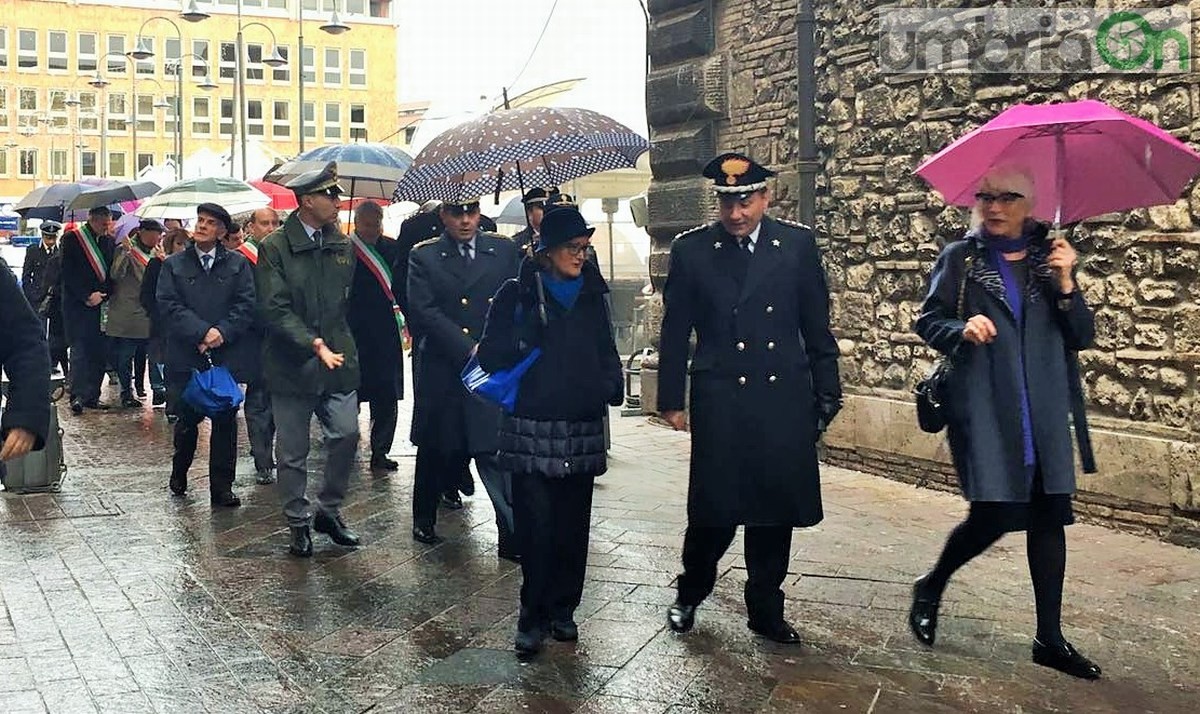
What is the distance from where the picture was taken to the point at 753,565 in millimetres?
5707

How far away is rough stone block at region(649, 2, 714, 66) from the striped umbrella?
355 centimetres

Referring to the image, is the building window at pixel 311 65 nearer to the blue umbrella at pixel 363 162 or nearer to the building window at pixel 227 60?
the building window at pixel 227 60

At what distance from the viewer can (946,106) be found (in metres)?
8.99

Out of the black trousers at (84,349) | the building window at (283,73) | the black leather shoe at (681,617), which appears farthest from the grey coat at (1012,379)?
the building window at (283,73)

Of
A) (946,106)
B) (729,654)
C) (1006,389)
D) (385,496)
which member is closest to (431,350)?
(385,496)

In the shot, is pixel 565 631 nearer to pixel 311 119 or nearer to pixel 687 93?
pixel 687 93

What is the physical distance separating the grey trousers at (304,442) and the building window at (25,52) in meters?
84.3

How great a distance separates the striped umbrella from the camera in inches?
470

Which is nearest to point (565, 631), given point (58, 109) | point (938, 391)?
point (938, 391)

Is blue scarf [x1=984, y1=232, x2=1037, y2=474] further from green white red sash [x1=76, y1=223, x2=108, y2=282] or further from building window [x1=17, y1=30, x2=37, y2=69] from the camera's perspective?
building window [x1=17, y1=30, x2=37, y2=69]

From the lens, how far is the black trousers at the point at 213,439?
8.64m

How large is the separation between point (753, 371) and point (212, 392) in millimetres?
4055

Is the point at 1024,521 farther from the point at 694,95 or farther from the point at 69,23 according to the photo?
the point at 69,23

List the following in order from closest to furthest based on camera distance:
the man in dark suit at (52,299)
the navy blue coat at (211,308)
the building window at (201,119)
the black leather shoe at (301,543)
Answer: the black leather shoe at (301,543) → the navy blue coat at (211,308) → the man in dark suit at (52,299) → the building window at (201,119)
